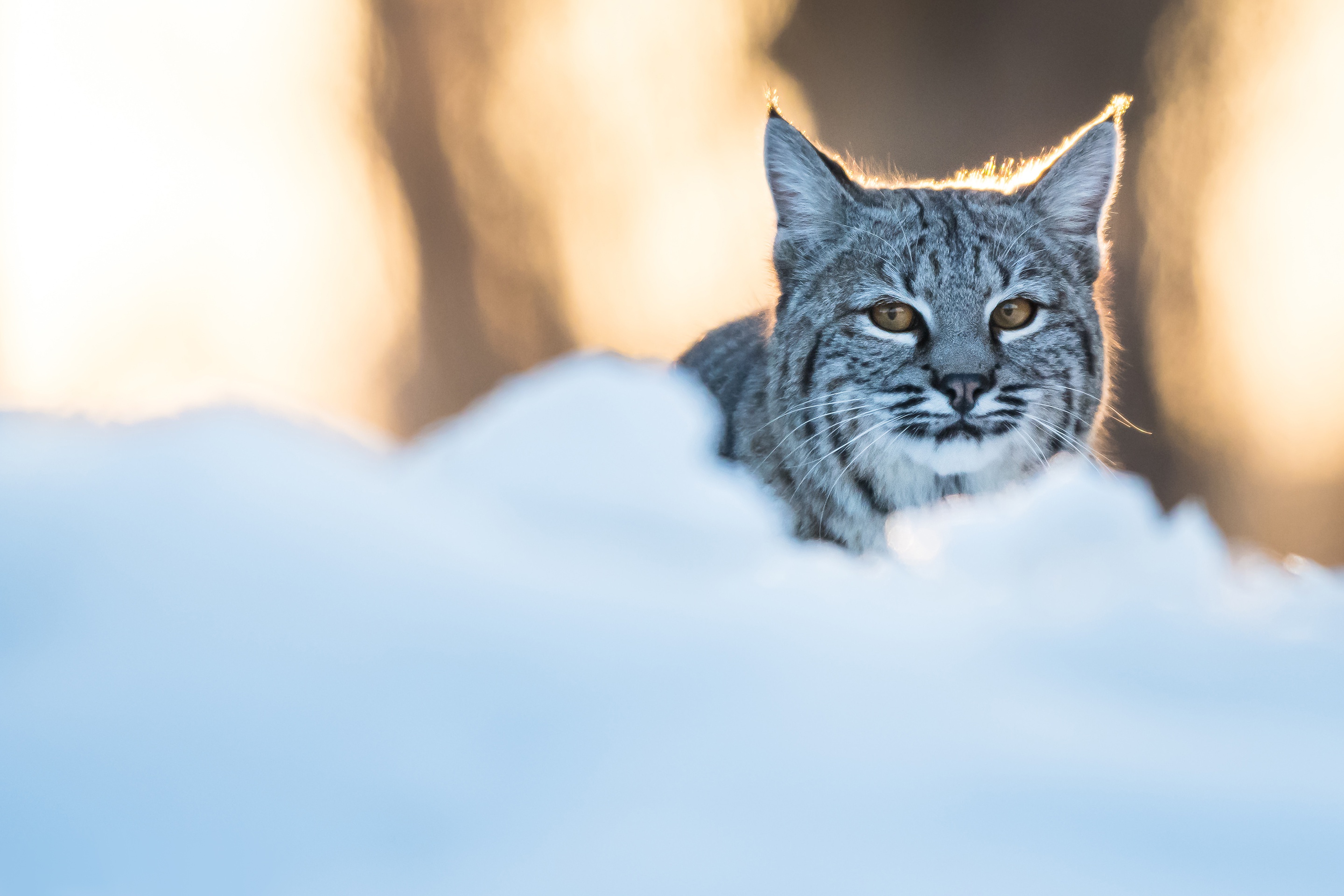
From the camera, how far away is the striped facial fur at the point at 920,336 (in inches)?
96.3

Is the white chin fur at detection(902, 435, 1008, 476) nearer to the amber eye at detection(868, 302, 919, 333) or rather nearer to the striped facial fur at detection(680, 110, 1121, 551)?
the striped facial fur at detection(680, 110, 1121, 551)

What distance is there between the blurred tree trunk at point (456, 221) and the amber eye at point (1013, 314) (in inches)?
166

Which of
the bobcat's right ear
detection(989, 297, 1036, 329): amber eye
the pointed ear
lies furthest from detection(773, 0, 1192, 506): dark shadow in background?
detection(989, 297, 1036, 329): amber eye

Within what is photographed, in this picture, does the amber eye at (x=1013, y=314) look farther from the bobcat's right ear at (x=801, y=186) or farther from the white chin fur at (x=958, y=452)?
the bobcat's right ear at (x=801, y=186)

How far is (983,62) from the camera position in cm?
525

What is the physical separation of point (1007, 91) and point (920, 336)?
332 centimetres

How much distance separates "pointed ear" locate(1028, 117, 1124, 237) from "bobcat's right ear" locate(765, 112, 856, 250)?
57cm

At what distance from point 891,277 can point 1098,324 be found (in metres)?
0.70

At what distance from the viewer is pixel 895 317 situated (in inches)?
103

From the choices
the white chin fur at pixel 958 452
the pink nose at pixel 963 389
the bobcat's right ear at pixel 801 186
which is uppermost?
the bobcat's right ear at pixel 801 186

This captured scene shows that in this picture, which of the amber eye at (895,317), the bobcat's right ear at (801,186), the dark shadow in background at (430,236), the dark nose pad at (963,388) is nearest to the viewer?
A: the dark nose pad at (963,388)

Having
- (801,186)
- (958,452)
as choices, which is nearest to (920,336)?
(958,452)

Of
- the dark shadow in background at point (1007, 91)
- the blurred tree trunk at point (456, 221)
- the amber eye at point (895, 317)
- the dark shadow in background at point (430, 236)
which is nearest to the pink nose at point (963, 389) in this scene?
the amber eye at point (895, 317)

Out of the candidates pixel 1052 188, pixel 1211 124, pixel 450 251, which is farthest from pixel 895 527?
pixel 450 251
